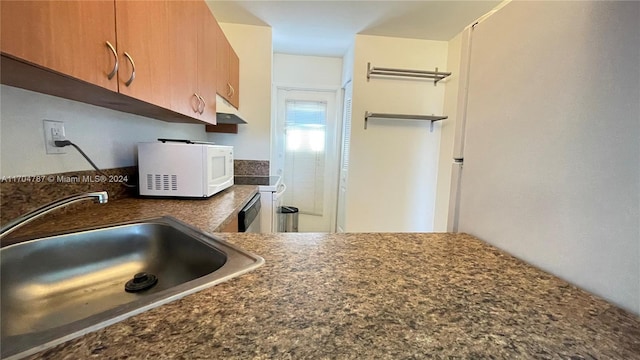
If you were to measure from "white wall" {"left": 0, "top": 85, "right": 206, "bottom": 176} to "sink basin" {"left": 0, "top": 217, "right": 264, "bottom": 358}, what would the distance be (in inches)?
13.3

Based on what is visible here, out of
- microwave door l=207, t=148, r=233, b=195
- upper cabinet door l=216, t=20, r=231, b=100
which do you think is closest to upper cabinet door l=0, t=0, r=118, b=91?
microwave door l=207, t=148, r=233, b=195

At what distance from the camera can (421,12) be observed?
2.25m

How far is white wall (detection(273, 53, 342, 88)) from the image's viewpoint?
11.1 ft

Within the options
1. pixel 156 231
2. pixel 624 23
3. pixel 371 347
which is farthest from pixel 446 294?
pixel 156 231

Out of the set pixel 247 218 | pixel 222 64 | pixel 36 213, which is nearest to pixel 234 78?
pixel 222 64

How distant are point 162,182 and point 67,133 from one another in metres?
0.49

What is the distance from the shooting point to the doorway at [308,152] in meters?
3.57

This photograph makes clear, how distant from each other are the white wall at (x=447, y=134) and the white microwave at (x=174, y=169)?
226 centimetres

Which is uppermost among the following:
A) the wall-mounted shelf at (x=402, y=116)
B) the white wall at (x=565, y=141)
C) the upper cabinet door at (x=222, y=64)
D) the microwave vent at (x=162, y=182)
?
the upper cabinet door at (x=222, y=64)

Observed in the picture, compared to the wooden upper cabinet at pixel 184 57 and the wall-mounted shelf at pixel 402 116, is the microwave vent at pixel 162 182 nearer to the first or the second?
the wooden upper cabinet at pixel 184 57

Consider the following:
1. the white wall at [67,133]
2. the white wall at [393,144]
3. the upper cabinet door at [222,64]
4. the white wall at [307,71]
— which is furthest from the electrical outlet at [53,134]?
the white wall at [307,71]

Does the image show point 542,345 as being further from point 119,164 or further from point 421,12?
point 421,12

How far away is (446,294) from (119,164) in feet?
5.49

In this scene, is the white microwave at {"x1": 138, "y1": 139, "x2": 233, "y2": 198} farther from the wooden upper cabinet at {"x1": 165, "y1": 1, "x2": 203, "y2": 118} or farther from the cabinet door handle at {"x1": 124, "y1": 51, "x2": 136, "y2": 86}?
the cabinet door handle at {"x1": 124, "y1": 51, "x2": 136, "y2": 86}
